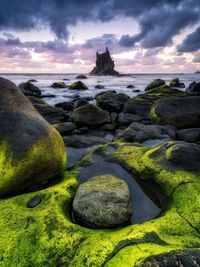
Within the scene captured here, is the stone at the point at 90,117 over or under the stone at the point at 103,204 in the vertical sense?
under

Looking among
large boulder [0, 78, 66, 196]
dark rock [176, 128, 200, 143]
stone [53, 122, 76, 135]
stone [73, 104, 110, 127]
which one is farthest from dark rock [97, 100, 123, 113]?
large boulder [0, 78, 66, 196]

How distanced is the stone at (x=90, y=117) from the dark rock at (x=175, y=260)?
364 inches

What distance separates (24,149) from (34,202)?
1.06 m

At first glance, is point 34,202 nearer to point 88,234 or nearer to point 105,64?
point 88,234

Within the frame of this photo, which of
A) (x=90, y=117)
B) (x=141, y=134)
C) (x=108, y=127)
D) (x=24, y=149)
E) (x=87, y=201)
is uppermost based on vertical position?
(x=24, y=149)

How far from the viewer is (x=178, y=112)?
11469mm

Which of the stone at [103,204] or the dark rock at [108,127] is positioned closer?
the stone at [103,204]

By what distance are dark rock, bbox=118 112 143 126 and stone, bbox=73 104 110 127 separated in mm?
1030

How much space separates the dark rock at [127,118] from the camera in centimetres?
1298

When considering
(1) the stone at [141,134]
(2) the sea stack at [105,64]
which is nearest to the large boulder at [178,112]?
(1) the stone at [141,134]

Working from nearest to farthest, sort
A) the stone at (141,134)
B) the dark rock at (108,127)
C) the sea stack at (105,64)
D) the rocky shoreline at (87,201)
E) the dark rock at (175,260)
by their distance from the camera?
the dark rock at (175,260)
the rocky shoreline at (87,201)
the stone at (141,134)
the dark rock at (108,127)
the sea stack at (105,64)

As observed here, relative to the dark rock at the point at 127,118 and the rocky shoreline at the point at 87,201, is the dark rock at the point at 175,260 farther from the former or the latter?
the dark rock at the point at 127,118

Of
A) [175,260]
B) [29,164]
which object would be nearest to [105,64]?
[29,164]

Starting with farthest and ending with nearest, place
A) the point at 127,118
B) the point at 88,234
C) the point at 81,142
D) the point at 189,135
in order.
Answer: the point at 127,118 → the point at 189,135 → the point at 81,142 → the point at 88,234
